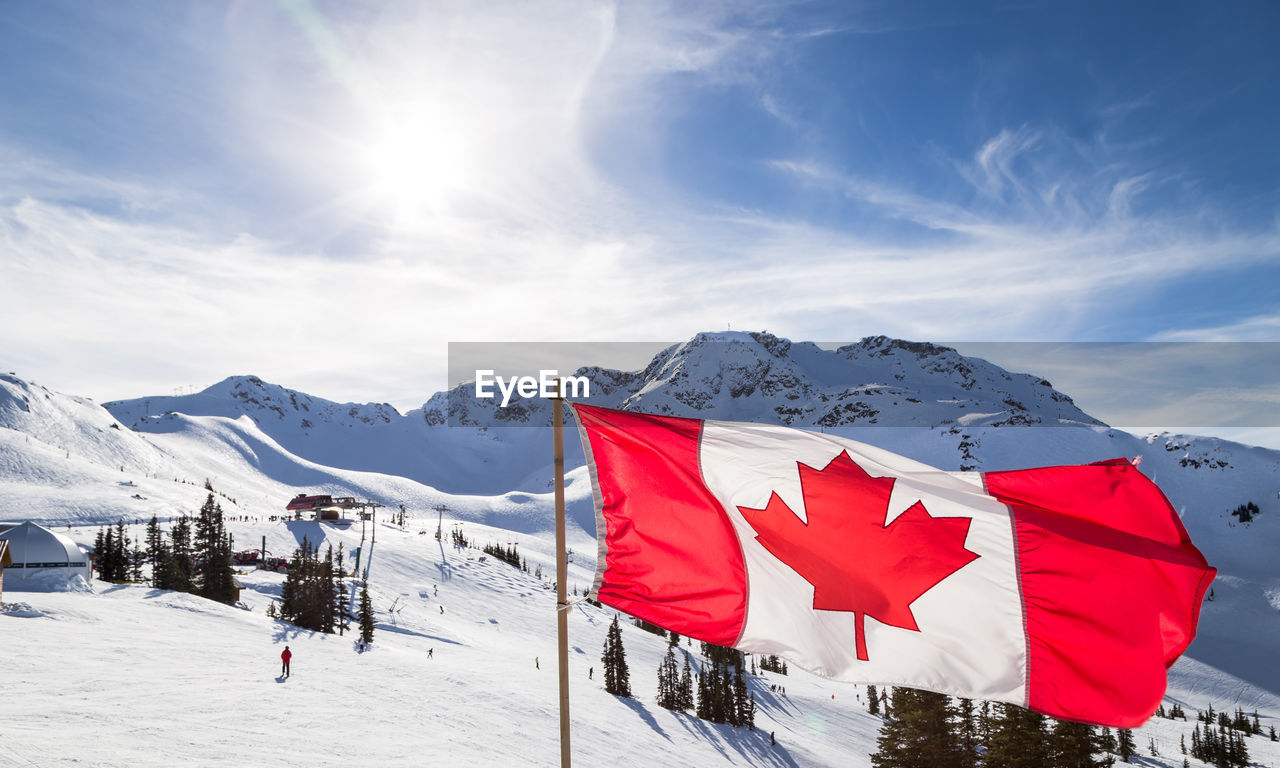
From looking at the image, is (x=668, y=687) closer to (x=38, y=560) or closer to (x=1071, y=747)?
(x=1071, y=747)

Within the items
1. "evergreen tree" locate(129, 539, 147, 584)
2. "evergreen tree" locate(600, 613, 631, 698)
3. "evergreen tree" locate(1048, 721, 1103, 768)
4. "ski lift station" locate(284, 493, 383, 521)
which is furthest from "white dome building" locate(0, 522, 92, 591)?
"ski lift station" locate(284, 493, 383, 521)

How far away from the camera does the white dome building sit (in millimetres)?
34969

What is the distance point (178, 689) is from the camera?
19062 millimetres

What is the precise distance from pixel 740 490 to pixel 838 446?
108cm

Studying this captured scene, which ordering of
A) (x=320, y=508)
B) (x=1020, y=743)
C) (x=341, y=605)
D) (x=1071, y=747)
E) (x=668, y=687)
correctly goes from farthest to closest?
(x=320, y=508)
(x=668, y=687)
(x=341, y=605)
(x=1020, y=743)
(x=1071, y=747)

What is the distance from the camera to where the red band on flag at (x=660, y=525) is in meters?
6.80

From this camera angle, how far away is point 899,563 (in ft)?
20.6

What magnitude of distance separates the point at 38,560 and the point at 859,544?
149 ft

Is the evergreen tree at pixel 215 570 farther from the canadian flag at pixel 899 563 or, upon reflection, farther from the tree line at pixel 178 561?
the canadian flag at pixel 899 563

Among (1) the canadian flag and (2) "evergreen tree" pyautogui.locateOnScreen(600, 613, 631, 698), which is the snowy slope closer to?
(2) "evergreen tree" pyautogui.locateOnScreen(600, 613, 631, 698)

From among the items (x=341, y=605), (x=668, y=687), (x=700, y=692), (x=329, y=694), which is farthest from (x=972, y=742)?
(x=341, y=605)

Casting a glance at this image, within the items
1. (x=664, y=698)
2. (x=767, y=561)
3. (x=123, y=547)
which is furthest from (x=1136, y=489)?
(x=123, y=547)

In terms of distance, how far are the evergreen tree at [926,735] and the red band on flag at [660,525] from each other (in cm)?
3216

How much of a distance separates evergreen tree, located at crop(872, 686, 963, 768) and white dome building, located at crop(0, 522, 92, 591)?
4458 centimetres
